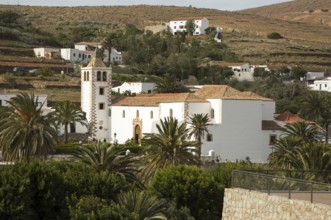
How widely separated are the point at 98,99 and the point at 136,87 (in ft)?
41.5

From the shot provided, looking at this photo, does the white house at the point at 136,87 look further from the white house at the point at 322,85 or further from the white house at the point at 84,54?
the white house at the point at 322,85

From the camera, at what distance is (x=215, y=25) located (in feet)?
492

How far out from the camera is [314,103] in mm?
59469

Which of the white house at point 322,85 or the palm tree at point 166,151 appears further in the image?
the white house at point 322,85

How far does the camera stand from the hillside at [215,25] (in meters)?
117

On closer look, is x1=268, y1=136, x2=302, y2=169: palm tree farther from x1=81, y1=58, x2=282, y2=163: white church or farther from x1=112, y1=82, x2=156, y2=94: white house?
x1=112, y1=82, x2=156, y2=94: white house

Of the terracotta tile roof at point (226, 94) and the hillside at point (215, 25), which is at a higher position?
the hillside at point (215, 25)

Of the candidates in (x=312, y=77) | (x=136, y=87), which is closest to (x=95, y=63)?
(x=136, y=87)

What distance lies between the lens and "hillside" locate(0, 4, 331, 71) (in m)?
117

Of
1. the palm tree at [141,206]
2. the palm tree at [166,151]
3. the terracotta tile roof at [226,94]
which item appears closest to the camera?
the palm tree at [141,206]

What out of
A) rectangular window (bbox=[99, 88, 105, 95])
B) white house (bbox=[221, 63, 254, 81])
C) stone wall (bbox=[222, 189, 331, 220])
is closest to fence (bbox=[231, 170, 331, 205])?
stone wall (bbox=[222, 189, 331, 220])

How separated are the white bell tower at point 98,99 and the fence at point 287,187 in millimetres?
46107

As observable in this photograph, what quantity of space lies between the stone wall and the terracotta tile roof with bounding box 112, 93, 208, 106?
37.1m

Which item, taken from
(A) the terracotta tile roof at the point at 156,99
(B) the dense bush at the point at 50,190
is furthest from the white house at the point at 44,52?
(B) the dense bush at the point at 50,190
